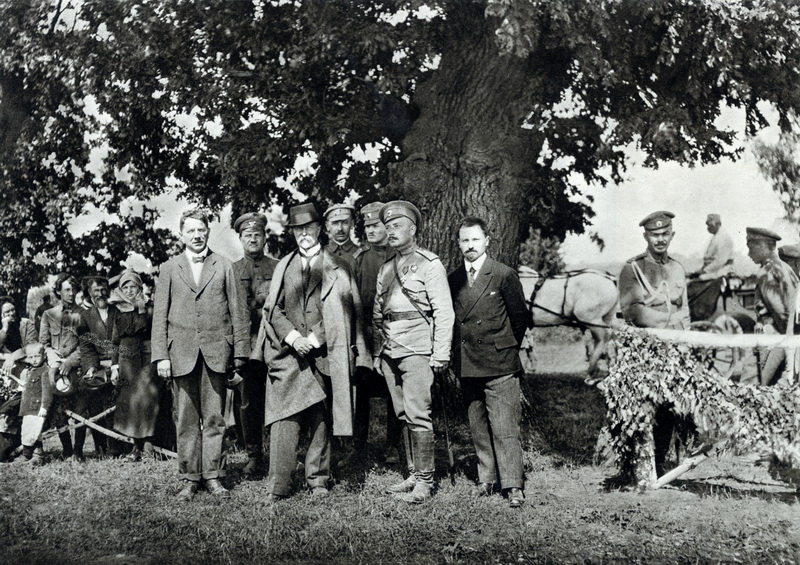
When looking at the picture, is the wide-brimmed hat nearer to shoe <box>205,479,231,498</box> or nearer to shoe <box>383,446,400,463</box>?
shoe <box>205,479,231,498</box>

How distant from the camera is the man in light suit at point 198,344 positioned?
203 inches

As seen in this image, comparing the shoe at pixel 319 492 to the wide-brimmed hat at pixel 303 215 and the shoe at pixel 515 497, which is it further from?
the wide-brimmed hat at pixel 303 215

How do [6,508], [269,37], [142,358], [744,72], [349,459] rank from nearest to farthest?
1. [6,508]
2. [349,459]
3. [142,358]
4. [744,72]
5. [269,37]

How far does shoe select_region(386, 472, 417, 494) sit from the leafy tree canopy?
9.75ft

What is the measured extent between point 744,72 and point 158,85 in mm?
6719

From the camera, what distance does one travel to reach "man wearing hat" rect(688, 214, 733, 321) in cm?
1109

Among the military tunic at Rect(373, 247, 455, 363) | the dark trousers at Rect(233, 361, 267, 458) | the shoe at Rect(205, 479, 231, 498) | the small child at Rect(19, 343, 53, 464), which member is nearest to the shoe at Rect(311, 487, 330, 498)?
the shoe at Rect(205, 479, 231, 498)

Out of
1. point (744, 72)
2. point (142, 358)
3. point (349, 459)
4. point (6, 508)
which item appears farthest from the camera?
point (744, 72)

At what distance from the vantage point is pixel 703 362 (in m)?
5.08

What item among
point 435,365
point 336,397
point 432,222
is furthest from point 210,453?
point 432,222

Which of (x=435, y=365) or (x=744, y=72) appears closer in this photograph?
(x=435, y=365)

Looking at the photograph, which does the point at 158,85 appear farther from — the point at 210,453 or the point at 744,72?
the point at 744,72

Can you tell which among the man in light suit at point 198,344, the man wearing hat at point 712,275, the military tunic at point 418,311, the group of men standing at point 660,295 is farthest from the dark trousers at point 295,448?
the man wearing hat at point 712,275

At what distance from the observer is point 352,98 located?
8562mm
